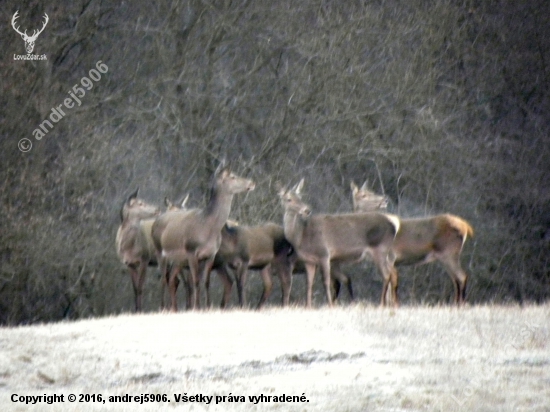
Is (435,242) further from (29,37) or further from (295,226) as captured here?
(29,37)

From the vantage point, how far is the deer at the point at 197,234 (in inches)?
727

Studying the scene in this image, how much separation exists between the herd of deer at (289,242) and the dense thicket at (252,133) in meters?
4.92

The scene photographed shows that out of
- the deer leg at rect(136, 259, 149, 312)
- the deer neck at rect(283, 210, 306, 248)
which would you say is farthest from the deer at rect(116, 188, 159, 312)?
the deer neck at rect(283, 210, 306, 248)

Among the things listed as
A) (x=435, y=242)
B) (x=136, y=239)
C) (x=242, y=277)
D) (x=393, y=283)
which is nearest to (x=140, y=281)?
(x=136, y=239)

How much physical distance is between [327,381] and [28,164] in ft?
45.4

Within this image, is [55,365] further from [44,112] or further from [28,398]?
[44,112]

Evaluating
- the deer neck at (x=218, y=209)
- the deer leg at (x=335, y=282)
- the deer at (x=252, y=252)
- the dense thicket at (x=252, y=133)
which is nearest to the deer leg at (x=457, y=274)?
the deer leg at (x=335, y=282)

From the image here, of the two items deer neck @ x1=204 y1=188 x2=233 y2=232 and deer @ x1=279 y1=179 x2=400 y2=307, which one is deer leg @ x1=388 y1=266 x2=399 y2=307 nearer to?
deer @ x1=279 y1=179 x2=400 y2=307

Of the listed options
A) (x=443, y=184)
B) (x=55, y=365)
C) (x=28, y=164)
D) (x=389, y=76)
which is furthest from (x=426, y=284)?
(x=55, y=365)

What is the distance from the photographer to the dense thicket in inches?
978

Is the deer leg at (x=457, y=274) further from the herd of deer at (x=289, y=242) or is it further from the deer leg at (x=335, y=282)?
the deer leg at (x=335, y=282)

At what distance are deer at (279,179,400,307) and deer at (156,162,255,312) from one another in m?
1.01

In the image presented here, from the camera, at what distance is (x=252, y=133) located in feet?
89.4

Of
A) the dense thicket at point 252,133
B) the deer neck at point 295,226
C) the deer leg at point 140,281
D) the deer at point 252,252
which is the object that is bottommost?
the deer leg at point 140,281
